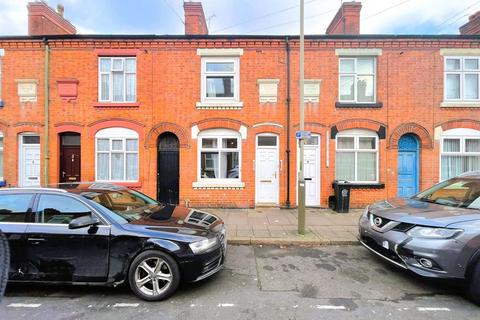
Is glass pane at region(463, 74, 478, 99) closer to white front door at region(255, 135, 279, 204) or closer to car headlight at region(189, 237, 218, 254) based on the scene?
white front door at region(255, 135, 279, 204)

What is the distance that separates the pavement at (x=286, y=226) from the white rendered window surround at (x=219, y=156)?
4.07ft

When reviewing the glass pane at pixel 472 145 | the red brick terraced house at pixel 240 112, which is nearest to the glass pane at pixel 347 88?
the red brick terraced house at pixel 240 112

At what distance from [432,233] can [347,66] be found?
296 inches

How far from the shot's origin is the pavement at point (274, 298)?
3346 millimetres

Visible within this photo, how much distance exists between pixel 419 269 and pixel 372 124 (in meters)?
6.68

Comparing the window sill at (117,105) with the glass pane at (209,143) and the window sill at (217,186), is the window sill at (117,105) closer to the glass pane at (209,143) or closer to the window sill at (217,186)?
the glass pane at (209,143)

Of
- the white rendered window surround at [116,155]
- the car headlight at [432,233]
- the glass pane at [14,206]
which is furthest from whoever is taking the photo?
the white rendered window surround at [116,155]

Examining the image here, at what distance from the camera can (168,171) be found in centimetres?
981

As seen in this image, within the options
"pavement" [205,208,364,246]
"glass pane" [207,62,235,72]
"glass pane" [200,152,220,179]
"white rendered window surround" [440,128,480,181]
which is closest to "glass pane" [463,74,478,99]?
"white rendered window surround" [440,128,480,181]

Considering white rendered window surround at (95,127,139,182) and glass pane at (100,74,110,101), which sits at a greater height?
glass pane at (100,74,110,101)

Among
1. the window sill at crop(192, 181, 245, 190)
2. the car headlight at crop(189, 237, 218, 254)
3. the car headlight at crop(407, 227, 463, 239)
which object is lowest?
the car headlight at crop(189, 237, 218, 254)

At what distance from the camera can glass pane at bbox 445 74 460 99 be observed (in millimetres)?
9589

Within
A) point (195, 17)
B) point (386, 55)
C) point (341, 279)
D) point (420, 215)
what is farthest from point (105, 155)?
point (386, 55)

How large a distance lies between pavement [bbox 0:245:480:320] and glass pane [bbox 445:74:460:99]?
8139 millimetres
